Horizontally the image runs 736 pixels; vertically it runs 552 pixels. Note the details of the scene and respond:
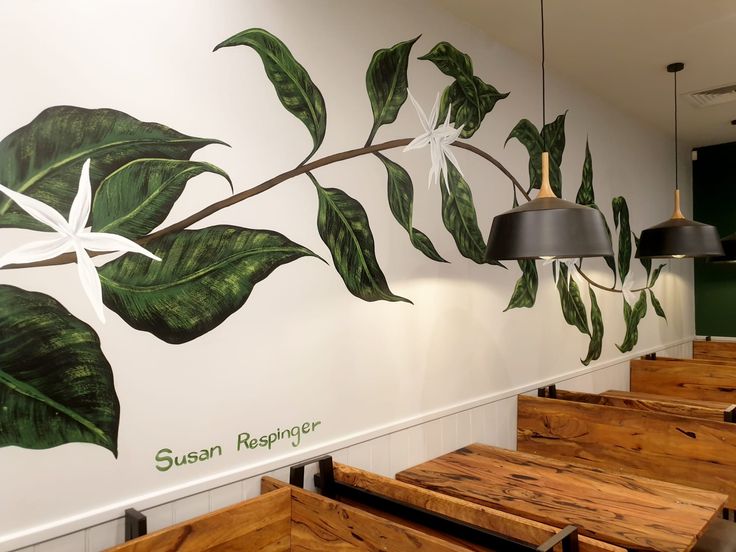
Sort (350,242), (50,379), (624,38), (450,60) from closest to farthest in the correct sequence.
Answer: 1. (50,379)
2. (350,242)
3. (450,60)
4. (624,38)

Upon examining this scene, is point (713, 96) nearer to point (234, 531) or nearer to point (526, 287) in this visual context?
point (526, 287)

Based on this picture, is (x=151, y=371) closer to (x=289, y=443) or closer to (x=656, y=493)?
(x=289, y=443)

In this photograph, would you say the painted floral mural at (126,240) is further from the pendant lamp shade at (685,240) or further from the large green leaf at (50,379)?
the pendant lamp shade at (685,240)

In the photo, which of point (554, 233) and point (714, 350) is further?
point (714, 350)

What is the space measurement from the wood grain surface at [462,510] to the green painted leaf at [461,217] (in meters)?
1.17

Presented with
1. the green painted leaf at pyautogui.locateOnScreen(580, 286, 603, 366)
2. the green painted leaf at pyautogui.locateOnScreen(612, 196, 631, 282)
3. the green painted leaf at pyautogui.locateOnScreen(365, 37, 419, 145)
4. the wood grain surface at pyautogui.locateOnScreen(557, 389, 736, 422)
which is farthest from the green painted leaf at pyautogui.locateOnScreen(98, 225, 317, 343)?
the green painted leaf at pyautogui.locateOnScreen(612, 196, 631, 282)

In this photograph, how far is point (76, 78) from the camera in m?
1.40

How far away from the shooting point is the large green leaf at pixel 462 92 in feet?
8.32

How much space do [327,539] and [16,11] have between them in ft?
5.07

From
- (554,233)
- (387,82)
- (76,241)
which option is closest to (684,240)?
(554,233)

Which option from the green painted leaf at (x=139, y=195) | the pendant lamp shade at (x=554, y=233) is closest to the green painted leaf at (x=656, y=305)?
the pendant lamp shade at (x=554, y=233)

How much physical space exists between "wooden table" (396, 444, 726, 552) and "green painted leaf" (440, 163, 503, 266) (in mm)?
920

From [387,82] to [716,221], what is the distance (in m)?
4.54

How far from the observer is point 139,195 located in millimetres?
1504
